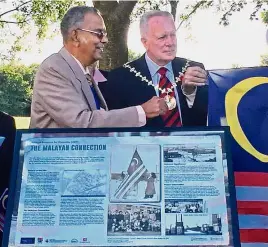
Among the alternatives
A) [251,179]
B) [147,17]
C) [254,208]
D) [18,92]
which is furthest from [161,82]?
[18,92]

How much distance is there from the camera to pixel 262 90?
3.30 m

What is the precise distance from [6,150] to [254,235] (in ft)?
5.37

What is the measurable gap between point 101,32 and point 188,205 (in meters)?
1.49

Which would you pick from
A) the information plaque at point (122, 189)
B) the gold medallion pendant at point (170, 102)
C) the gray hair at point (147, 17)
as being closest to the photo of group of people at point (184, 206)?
the information plaque at point (122, 189)

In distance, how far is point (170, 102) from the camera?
139 inches

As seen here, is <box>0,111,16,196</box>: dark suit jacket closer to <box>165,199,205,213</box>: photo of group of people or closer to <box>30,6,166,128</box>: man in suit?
<box>30,6,166,128</box>: man in suit

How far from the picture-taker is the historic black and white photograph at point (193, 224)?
2.45 meters

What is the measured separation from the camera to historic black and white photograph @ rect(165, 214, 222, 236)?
2.45 m

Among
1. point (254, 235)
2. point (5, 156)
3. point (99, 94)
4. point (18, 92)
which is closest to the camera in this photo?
point (254, 235)

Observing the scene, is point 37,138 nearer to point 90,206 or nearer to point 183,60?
point 90,206

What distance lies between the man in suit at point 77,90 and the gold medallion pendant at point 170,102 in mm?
164

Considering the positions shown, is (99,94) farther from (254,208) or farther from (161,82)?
(254,208)

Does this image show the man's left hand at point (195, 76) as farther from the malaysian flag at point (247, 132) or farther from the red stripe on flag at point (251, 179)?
the red stripe on flag at point (251, 179)

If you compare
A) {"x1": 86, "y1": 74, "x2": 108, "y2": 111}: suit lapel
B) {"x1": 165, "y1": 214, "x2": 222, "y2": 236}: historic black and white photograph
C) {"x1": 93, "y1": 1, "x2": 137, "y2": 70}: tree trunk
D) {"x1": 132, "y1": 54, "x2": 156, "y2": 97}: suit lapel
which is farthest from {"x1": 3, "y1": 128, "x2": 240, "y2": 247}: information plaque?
{"x1": 93, "y1": 1, "x2": 137, "y2": 70}: tree trunk
